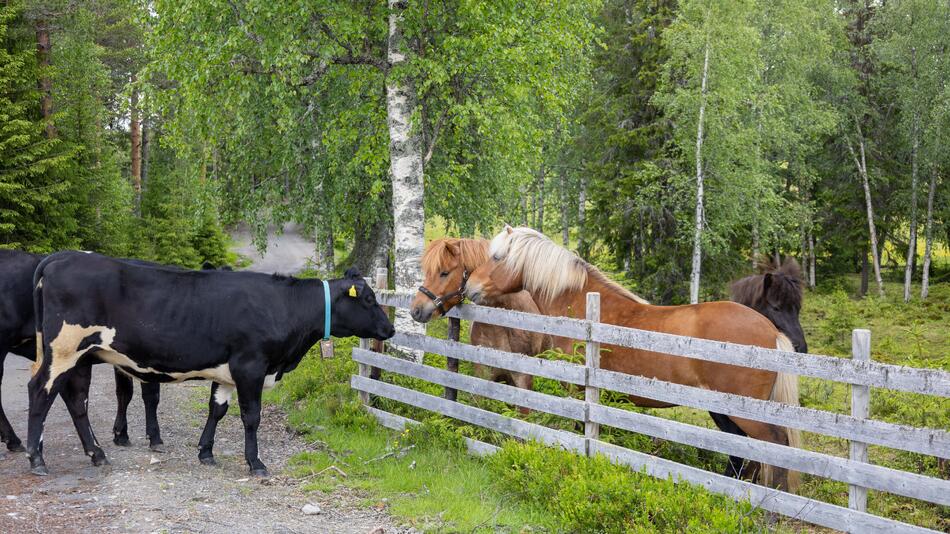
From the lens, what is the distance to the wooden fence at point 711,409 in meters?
4.56

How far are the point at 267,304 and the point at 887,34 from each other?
34.2 meters

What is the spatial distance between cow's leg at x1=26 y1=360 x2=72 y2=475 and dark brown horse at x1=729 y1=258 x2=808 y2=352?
310 inches

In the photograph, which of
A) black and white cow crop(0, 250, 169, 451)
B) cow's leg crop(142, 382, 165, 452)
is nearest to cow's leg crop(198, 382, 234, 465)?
cow's leg crop(142, 382, 165, 452)

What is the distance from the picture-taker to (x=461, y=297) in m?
8.03

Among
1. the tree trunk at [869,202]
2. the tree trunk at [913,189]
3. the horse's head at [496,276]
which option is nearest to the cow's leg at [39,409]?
the horse's head at [496,276]

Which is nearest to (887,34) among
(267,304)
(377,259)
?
(377,259)

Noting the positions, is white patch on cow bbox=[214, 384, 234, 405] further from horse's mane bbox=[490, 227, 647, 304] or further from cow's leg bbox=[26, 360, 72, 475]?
horse's mane bbox=[490, 227, 647, 304]

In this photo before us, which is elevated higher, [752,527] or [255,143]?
[255,143]

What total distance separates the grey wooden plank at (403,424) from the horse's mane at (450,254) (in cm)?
160

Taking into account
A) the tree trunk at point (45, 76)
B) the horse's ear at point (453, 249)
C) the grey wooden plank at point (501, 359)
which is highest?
the tree trunk at point (45, 76)

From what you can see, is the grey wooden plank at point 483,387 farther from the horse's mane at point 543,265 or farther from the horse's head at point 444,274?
the horse's mane at point 543,265

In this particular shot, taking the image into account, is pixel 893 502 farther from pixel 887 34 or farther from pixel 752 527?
pixel 887 34

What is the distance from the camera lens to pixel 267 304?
768 centimetres

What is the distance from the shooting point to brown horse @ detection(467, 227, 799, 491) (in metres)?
6.27
